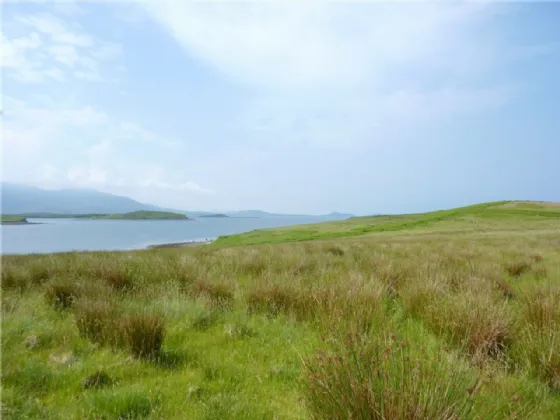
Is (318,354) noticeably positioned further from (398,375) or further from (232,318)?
(232,318)

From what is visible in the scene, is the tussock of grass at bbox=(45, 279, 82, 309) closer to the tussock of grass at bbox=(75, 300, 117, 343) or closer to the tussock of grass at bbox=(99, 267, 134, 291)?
the tussock of grass at bbox=(99, 267, 134, 291)

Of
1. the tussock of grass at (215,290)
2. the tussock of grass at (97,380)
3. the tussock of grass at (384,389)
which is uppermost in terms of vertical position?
the tussock of grass at (384,389)

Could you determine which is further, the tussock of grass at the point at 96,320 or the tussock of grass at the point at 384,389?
the tussock of grass at the point at 96,320

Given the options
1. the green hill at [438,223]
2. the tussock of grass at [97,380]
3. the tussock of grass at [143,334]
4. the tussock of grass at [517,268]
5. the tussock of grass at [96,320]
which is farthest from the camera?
the green hill at [438,223]

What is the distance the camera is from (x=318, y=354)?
2.72 metres

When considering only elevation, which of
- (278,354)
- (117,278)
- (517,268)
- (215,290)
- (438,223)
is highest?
(438,223)

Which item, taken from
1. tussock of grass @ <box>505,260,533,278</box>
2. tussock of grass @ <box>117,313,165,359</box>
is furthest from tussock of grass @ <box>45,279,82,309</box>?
tussock of grass @ <box>505,260,533,278</box>

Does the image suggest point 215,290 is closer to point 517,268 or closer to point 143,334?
point 143,334

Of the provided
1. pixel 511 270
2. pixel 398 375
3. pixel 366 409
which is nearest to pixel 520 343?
pixel 398 375

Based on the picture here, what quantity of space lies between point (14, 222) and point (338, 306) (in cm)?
24442

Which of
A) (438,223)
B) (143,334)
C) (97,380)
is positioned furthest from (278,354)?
(438,223)

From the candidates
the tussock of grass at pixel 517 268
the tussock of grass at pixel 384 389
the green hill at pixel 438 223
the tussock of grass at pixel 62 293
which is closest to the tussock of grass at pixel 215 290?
the tussock of grass at pixel 62 293

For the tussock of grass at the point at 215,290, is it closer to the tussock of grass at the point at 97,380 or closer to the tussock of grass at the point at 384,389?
the tussock of grass at the point at 97,380

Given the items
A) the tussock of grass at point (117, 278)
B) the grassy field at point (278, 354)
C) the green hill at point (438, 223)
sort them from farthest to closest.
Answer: the green hill at point (438, 223), the tussock of grass at point (117, 278), the grassy field at point (278, 354)
